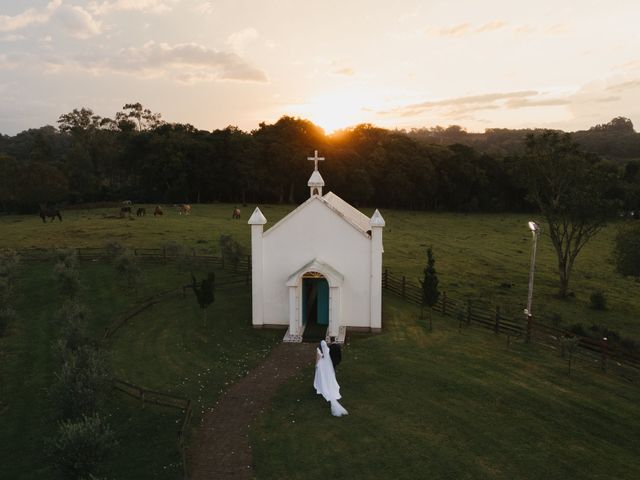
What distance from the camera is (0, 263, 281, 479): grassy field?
47.8 feet

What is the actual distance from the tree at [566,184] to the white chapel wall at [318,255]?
18048mm

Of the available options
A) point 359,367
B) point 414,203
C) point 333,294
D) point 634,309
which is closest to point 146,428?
point 359,367

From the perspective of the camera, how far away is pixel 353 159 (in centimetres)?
7412

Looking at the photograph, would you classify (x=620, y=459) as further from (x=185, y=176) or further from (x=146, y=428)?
(x=185, y=176)

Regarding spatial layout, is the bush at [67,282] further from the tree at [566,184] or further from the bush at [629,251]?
the bush at [629,251]

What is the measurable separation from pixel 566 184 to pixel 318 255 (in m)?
21.8

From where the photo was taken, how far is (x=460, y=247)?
167 feet

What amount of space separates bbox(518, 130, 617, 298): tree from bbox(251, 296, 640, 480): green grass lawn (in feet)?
53.9

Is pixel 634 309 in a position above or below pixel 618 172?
below

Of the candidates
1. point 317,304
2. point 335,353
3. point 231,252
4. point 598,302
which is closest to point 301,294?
point 317,304

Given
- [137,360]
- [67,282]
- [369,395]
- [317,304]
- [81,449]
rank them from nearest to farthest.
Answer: [81,449] < [369,395] < [137,360] < [317,304] < [67,282]

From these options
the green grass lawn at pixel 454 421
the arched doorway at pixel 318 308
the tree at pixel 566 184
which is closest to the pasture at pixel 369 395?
the green grass lawn at pixel 454 421

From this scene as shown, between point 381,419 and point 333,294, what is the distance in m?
8.99

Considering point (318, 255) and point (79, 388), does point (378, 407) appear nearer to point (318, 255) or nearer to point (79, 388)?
point (79, 388)
